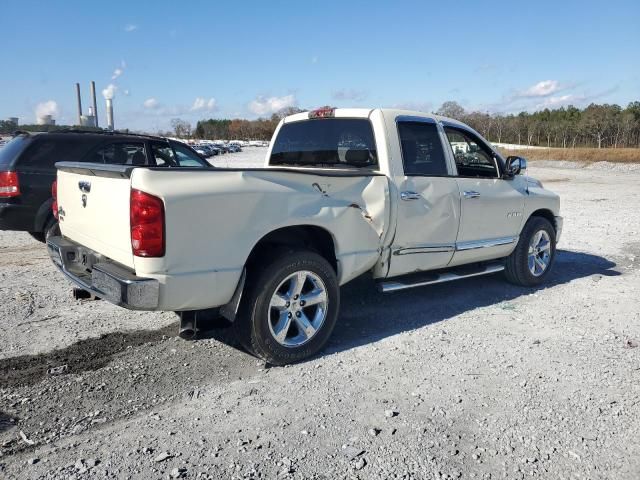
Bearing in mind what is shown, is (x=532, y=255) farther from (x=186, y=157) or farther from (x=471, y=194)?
(x=186, y=157)

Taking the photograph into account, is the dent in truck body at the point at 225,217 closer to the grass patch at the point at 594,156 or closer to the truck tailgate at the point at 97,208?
the truck tailgate at the point at 97,208

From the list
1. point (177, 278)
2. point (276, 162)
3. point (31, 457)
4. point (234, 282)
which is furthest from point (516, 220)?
point (31, 457)

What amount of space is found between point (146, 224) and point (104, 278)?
1.84 feet

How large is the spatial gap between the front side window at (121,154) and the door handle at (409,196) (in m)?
4.64

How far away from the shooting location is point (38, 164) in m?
6.86

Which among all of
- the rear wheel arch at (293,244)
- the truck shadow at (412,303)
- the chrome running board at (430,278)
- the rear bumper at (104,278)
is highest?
the rear wheel arch at (293,244)

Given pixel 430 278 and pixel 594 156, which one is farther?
pixel 594 156

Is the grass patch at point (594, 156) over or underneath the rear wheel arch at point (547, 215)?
over

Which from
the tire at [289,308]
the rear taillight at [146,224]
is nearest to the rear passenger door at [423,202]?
the tire at [289,308]

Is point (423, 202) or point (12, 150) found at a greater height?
point (12, 150)

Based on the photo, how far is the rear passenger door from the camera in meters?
4.73

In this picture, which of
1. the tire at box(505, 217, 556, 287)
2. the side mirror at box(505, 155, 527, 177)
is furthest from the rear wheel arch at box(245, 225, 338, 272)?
the tire at box(505, 217, 556, 287)

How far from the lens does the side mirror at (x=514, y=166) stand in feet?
19.6

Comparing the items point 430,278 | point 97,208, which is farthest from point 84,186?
point 430,278
